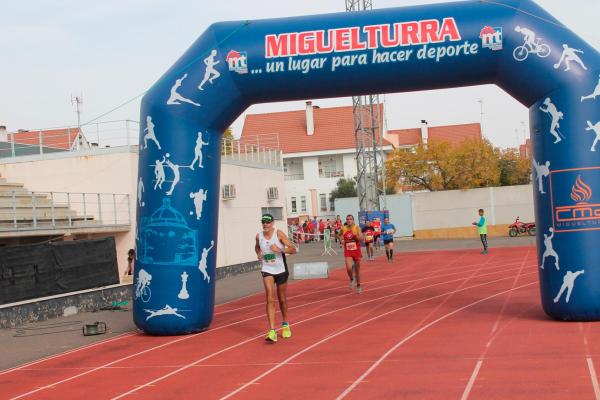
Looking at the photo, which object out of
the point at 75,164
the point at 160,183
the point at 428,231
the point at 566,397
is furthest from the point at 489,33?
the point at 428,231

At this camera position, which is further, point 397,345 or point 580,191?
point 580,191

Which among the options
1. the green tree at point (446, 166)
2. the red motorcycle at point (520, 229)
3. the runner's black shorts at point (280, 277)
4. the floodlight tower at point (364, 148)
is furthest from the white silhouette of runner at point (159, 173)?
the green tree at point (446, 166)

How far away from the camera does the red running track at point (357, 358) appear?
8539mm

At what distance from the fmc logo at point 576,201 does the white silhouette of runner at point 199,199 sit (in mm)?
5637

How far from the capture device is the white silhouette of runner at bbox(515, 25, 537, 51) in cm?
1276

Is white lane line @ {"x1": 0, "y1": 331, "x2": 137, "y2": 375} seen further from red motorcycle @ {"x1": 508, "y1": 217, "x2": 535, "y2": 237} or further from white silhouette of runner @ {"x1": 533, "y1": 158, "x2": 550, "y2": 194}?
red motorcycle @ {"x1": 508, "y1": 217, "x2": 535, "y2": 237}

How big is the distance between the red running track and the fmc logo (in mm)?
1509

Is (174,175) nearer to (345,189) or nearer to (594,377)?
(594,377)

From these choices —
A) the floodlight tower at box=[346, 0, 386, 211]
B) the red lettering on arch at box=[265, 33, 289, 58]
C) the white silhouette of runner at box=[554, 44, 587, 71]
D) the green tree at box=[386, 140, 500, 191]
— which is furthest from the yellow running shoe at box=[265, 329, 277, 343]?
the green tree at box=[386, 140, 500, 191]

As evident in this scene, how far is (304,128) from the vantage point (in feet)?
231

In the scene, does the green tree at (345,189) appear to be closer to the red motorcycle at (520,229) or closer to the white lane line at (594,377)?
the red motorcycle at (520,229)

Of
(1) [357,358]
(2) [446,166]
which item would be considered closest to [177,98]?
(1) [357,358]

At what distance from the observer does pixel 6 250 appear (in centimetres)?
1711

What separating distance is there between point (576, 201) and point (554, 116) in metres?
1.36
